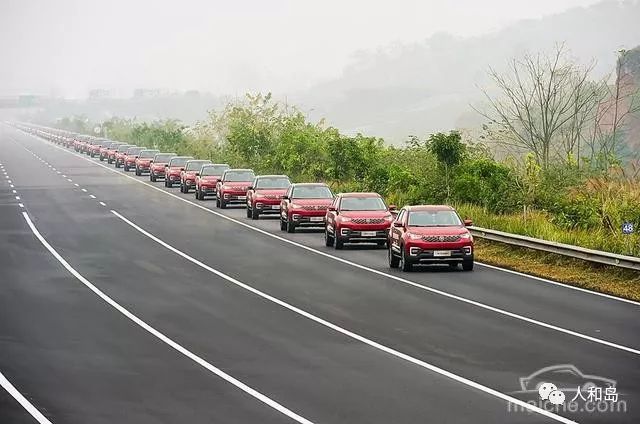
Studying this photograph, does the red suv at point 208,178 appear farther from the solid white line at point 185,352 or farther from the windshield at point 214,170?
the solid white line at point 185,352

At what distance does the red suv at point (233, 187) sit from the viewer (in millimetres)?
51531

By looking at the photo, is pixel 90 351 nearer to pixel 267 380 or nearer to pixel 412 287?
pixel 267 380

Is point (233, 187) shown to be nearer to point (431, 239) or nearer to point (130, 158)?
point (431, 239)

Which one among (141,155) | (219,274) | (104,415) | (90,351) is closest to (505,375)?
(104,415)

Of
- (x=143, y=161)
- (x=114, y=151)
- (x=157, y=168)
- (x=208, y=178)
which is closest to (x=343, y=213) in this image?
(x=208, y=178)

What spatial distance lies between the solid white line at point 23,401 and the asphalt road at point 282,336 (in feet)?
0.26

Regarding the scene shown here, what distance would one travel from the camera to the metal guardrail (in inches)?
968

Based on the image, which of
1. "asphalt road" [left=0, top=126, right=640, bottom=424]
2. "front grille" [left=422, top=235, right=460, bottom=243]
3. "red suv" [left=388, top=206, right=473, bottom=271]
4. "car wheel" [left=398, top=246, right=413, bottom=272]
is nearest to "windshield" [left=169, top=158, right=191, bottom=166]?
"asphalt road" [left=0, top=126, right=640, bottom=424]

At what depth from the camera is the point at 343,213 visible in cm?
3397

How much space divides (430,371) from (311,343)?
2.91 m

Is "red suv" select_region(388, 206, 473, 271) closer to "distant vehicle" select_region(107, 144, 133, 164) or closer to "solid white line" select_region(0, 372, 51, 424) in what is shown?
"solid white line" select_region(0, 372, 51, 424)

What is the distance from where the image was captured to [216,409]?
13.1 meters

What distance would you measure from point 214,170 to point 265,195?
1288 centimetres

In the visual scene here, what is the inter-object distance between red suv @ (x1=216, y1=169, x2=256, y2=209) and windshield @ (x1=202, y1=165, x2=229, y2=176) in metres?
4.94
